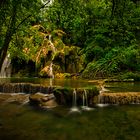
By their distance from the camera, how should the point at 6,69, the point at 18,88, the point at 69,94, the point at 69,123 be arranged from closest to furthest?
the point at 69,123
the point at 69,94
the point at 18,88
the point at 6,69

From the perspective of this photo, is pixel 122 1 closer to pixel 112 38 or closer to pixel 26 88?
pixel 26 88

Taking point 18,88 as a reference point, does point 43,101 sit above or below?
below

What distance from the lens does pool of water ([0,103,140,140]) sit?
352 inches

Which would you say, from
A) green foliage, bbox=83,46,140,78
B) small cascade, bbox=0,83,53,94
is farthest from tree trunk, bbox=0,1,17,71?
green foliage, bbox=83,46,140,78

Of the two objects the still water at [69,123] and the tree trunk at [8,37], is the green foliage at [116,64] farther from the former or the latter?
the tree trunk at [8,37]

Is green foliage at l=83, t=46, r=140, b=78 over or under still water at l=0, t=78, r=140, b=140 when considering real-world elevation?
over

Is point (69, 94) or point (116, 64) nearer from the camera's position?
point (69, 94)

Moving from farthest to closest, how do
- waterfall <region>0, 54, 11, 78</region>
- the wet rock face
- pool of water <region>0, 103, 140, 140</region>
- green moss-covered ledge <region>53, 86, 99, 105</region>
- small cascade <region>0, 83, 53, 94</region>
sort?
waterfall <region>0, 54, 11, 78</region> < small cascade <region>0, 83, 53, 94</region> < green moss-covered ledge <region>53, 86, 99, 105</region> < the wet rock face < pool of water <region>0, 103, 140, 140</region>

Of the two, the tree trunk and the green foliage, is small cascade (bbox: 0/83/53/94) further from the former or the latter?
the tree trunk

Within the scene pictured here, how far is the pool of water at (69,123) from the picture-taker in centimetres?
895

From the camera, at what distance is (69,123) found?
35.1 feet

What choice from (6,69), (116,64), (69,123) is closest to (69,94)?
(69,123)

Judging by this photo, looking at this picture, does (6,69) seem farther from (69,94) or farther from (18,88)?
(69,94)

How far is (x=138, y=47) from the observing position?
25.9 m
